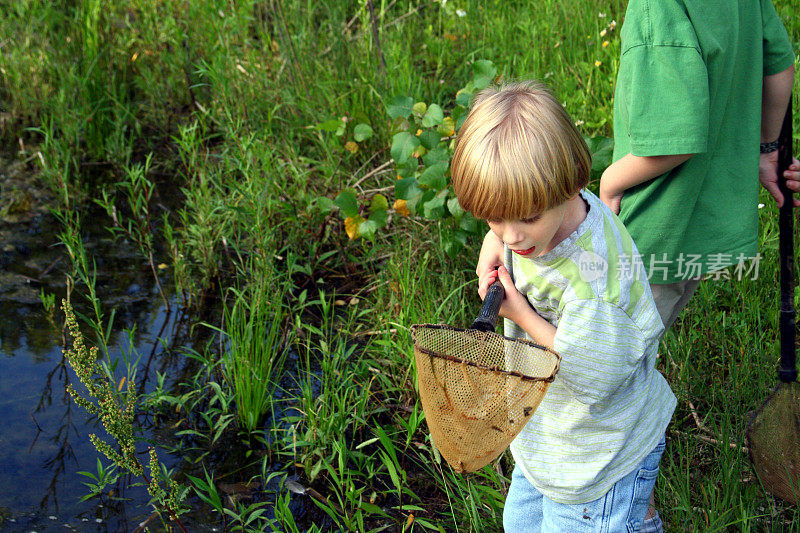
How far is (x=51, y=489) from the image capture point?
2104 mm

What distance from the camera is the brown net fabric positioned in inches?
44.6

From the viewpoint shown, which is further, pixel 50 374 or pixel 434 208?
pixel 50 374

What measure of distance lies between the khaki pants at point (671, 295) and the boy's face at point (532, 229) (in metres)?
0.61

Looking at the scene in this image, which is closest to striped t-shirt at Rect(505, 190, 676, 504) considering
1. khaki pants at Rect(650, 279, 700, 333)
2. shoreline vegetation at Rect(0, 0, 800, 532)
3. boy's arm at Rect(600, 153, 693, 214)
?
boy's arm at Rect(600, 153, 693, 214)

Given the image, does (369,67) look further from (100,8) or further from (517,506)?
(517,506)

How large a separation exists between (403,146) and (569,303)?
4.38ft

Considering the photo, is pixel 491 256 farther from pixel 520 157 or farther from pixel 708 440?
pixel 708 440

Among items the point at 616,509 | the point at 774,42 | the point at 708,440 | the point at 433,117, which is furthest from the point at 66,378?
the point at 774,42

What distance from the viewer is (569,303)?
1261 mm

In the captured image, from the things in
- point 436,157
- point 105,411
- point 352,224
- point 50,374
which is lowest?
point 50,374

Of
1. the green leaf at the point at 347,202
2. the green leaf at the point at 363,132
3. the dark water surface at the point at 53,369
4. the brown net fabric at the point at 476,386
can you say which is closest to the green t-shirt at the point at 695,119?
the brown net fabric at the point at 476,386

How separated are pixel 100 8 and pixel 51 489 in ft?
10.9

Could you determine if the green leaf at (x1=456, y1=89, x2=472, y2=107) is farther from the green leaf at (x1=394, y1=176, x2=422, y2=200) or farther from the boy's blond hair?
the boy's blond hair

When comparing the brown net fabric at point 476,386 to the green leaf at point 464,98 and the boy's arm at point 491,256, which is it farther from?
the green leaf at point 464,98
